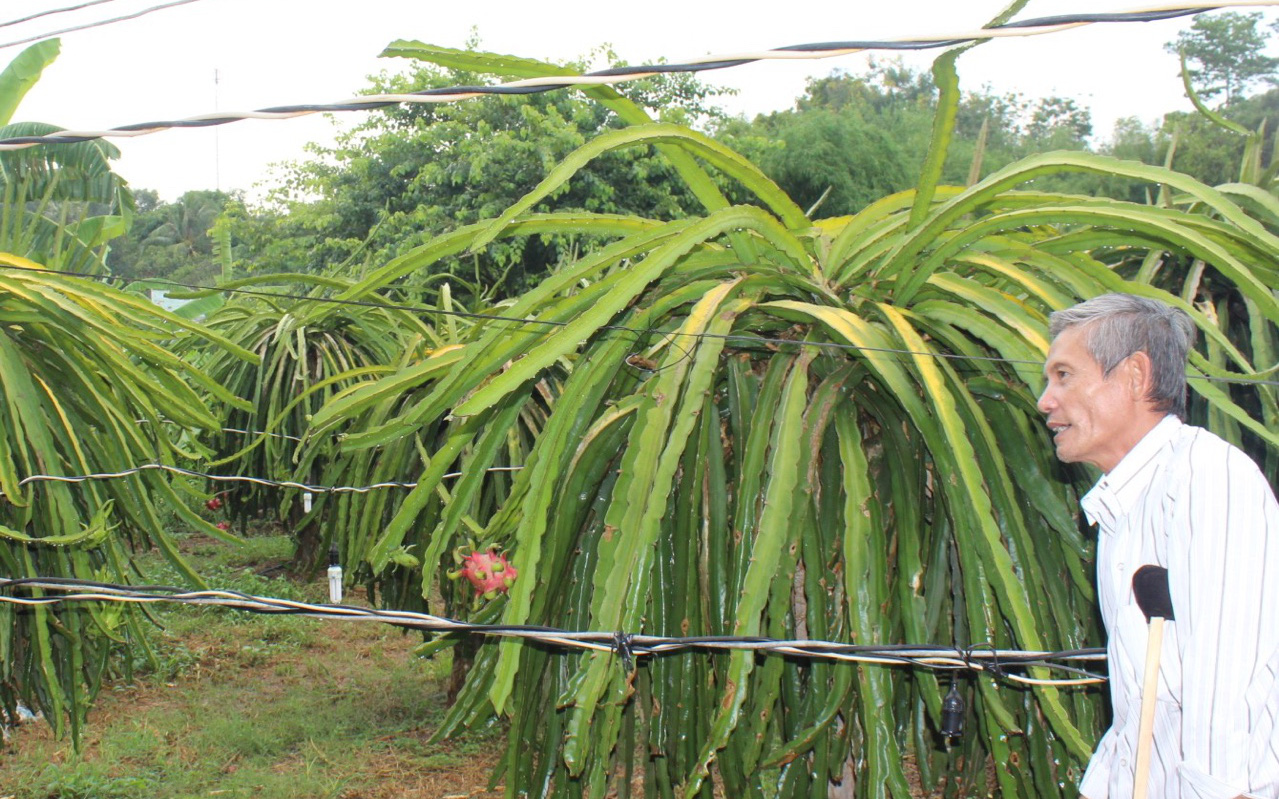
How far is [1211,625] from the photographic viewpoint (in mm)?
1445

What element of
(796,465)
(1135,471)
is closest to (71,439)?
(796,465)

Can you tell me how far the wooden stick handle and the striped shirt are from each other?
0.03 metres

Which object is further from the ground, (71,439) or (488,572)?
(71,439)

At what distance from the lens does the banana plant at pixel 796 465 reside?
214 centimetres

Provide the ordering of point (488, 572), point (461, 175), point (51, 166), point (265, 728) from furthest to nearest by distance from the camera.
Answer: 1. point (461, 175)
2. point (51, 166)
3. point (265, 728)
4. point (488, 572)

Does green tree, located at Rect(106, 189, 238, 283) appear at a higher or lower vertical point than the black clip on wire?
higher

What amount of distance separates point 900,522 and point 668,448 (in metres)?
0.52

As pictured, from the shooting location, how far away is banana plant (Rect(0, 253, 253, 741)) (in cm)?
398

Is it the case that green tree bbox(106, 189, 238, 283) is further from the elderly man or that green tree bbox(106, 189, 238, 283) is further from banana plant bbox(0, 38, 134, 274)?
the elderly man

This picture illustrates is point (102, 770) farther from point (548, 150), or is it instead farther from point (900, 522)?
point (548, 150)

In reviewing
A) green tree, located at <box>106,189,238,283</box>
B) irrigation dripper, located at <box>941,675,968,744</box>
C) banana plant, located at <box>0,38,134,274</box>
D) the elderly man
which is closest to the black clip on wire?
irrigation dripper, located at <box>941,675,968,744</box>

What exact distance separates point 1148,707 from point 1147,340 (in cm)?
50

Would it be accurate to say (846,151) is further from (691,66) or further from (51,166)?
(691,66)

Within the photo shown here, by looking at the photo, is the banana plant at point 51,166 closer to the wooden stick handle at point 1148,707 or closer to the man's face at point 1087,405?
the man's face at point 1087,405
